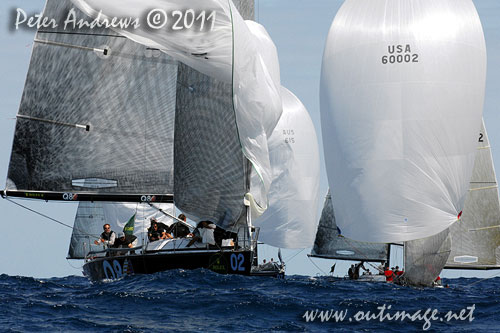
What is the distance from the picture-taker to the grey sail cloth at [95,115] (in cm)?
2373

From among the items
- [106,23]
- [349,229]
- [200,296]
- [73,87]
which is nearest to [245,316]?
[200,296]

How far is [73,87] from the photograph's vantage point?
79.3 feet

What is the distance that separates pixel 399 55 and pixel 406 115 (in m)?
1.76

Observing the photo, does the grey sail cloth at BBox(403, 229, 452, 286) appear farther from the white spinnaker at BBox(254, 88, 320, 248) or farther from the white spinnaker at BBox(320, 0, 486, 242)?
the white spinnaker at BBox(254, 88, 320, 248)

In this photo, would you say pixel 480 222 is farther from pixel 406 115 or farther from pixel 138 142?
pixel 138 142

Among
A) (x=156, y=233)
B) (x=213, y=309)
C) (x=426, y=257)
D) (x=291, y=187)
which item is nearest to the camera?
(x=213, y=309)

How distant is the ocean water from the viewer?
42.3 feet

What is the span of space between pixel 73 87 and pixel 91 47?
1.40m

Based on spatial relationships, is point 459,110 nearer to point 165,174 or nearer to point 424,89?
point 424,89

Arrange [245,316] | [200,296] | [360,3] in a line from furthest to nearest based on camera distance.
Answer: [360,3] < [200,296] < [245,316]

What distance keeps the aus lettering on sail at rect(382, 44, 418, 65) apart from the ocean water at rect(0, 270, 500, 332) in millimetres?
6603

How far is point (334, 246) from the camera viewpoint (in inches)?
Result: 1558
